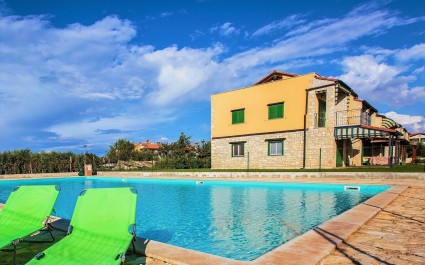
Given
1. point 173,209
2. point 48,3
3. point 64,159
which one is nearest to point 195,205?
point 173,209

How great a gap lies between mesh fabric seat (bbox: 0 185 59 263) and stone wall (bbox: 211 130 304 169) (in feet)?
56.7

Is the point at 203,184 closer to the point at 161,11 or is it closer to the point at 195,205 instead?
the point at 195,205

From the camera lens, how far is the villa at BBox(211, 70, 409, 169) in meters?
18.0

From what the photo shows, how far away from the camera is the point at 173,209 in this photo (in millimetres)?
8820

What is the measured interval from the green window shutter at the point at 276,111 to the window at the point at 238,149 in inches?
136

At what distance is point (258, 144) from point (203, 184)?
24.1 ft

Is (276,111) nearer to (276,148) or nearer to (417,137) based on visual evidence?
(276,148)

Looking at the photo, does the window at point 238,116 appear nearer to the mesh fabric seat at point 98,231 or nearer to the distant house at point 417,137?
the mesh fabric seat at point 98,231

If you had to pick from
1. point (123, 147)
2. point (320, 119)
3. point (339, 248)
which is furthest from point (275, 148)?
point (123, 147)

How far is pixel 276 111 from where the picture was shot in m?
20.7

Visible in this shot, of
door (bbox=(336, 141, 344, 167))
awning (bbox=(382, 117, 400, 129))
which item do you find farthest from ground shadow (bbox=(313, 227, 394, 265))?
awning (bbox=(382, 117, 400, 129))

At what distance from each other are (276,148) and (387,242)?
17156 mm

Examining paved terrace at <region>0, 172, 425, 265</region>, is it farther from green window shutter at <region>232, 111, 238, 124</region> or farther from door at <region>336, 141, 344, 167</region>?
green window shutter at <region>232, 111, 238, 124</region>

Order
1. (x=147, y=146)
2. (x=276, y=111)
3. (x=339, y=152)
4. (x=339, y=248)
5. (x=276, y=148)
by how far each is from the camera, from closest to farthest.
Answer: (x=339, y=248) < (x=339, y=152) < (x=276, y=148) < (x=276, y=111) < (x=147, y=146)
